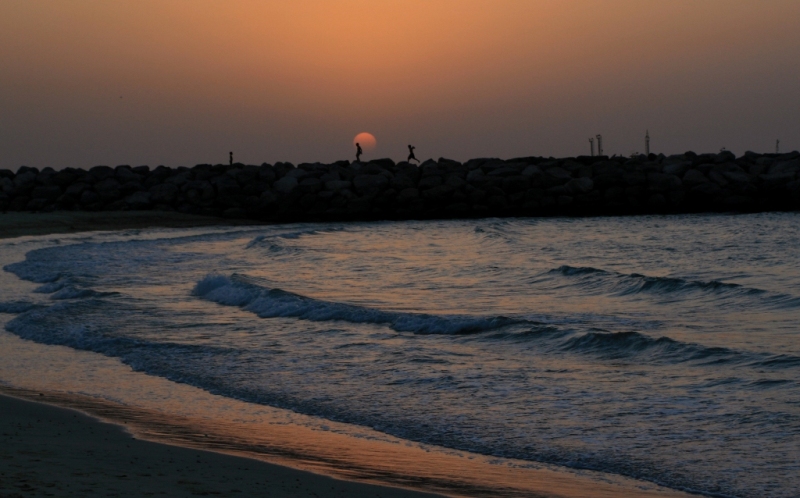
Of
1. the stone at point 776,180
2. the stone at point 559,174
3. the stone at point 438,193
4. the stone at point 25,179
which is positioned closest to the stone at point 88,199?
the stone at point 25,179

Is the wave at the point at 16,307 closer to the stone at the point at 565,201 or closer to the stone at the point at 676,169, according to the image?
the stone at the point at 565,201

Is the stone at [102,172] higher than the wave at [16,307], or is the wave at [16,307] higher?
the stone at [102,172]

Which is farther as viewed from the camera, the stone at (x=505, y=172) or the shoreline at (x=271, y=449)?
the stone at (x=505, y=172)

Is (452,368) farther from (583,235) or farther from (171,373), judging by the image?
(583,235)

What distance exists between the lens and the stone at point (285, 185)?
131 feet

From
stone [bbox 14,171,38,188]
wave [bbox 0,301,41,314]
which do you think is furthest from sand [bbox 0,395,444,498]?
stone [bbox 14,171,38,188]

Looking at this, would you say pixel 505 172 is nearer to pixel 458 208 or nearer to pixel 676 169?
pixel 458 208

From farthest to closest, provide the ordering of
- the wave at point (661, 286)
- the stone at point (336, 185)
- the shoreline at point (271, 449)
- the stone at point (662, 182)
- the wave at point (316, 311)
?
the stone at point (336, 185)
the stone at point (662, 182)
the wave at point (661, 286)
the wave at point (316, 311)
the shoreline at point (271, 449)

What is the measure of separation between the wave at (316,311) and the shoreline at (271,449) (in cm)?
341

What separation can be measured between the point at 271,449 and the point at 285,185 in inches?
1370

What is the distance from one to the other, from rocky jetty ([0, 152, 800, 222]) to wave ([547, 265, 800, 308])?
2335cm

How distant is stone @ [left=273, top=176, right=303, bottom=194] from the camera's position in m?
39.9

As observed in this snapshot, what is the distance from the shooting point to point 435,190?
39.7 meters

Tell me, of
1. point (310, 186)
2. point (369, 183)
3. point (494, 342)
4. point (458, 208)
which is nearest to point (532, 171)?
point (458, 208)
